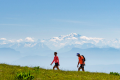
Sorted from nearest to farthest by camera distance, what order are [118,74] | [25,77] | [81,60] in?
[25,77] → [118,74] → [81,60]

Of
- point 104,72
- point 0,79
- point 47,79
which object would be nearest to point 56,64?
point 104,72

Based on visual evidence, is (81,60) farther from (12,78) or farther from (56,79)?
(12,78)

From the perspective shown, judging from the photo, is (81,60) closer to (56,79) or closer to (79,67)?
(79,67)

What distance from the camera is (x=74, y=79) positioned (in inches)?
484

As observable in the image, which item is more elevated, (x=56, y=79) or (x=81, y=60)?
(x=81, y=60)

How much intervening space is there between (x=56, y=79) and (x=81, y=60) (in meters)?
7.99

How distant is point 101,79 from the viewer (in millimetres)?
13734

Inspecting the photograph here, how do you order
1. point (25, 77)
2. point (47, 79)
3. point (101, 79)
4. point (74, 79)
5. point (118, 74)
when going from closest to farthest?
point (25, 77) → point (47, 79) → point (74, 79) → point (101, 79) → point (118, 74)

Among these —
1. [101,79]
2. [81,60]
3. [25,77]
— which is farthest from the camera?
[81,60]

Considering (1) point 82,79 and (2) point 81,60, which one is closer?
(1) point 82,79

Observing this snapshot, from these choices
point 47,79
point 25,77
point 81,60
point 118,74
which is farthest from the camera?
point 81,60

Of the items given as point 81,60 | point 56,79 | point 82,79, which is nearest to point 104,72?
point 81,60

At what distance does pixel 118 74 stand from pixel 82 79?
6801 millimetres

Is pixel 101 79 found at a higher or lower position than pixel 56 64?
lower
